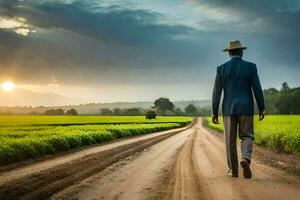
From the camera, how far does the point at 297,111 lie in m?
125

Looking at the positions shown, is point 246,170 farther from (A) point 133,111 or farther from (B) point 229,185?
(A) point 133,111

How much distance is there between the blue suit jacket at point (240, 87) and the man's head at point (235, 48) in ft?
0.43

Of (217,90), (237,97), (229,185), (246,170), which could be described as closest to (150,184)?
(229,185)

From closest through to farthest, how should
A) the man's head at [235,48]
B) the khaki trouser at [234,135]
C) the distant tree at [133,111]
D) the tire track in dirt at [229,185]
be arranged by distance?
the tire track in dirt at [229,185]
the khaki trouser at [234,135]
the man's head at [235,48]
the distant tree at [133,111]

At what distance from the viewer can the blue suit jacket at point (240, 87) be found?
10.1 metres

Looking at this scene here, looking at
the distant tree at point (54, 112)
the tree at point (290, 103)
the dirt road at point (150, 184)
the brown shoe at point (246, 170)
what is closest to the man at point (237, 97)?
the brown shoe at point (246, 170)

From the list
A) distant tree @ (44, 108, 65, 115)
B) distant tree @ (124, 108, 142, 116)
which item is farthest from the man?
distant tree @ (124, 108, 142, 116)

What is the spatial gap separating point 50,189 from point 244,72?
14.8 ft

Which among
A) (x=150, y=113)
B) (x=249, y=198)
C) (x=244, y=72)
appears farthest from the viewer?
(x=150, y=113)

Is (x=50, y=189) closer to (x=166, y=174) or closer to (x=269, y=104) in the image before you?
(x=166, y=174)

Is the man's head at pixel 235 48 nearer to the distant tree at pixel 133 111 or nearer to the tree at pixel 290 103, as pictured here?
the tree at pixel 290 103

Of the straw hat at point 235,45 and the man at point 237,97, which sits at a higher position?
the straw hat at point 235,45

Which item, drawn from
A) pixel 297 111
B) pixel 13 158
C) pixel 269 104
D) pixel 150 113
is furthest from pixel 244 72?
pixel 269 104

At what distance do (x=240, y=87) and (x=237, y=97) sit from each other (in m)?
0.23
